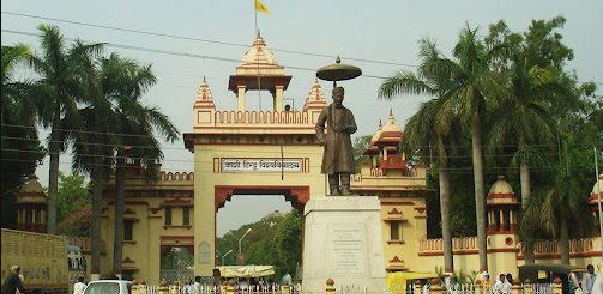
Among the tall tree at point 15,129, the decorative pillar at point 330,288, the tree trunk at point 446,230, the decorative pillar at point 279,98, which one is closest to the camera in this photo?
the decorative pillar at point 330,288

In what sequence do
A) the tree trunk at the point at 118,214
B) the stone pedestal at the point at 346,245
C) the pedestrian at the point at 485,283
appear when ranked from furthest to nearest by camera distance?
the tree trunk at the point at 118,214
the pedestrian at the point at 485,283
the stone pedestal at the point at 346,245

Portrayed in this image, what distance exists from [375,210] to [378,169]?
23407 mm

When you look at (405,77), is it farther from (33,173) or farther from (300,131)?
(33,173)

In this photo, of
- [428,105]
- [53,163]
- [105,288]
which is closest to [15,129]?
[53,163]

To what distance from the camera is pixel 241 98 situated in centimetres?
3978

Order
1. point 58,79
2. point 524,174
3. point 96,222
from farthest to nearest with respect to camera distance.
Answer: point 96,222 < point 524,174 < point 58,79

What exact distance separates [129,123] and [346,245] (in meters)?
19.3

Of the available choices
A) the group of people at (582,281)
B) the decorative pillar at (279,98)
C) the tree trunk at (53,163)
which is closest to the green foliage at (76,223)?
the decorative pillar at (279,98)

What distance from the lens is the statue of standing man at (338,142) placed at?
58.3 ft

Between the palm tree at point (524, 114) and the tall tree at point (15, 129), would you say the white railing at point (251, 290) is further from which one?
the palm tree at point (524, 114)

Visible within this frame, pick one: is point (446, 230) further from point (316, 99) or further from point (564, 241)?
point (316, 99)

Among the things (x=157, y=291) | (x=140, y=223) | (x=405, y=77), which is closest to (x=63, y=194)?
(x=140, y=223)

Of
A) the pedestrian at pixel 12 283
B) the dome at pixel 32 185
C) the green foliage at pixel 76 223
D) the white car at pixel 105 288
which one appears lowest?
the white car at pixel 105 288

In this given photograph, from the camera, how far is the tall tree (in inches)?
1134
